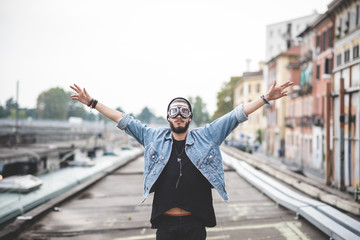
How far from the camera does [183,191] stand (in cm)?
298

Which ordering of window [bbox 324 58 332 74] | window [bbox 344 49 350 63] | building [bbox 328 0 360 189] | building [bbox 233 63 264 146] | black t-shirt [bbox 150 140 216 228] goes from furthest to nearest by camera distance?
building [bbox 233 63 264 146]
window [bbox 324 58 332 74]
window [bbox 344 49 350 63]
building [bbox 328 0 360 189]
black t-shirt [bbox 150 140 216 228]

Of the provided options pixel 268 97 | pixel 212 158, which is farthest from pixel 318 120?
pixel 212 158

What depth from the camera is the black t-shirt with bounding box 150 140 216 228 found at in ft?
9.77

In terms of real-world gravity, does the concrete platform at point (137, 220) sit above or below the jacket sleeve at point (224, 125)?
below

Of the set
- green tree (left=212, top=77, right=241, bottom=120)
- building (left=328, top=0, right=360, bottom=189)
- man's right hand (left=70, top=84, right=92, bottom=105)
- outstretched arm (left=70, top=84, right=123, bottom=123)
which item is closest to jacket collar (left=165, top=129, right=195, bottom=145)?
outstretched arm (left=70, top=84, right=123, bottom=123)

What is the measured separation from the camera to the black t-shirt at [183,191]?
2979 millimetres

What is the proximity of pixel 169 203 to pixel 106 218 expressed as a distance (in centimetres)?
472

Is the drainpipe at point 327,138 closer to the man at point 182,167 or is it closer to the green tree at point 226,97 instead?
the man at point 182,167

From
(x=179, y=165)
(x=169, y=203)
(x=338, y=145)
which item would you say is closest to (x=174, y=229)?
(x=169, y=203)

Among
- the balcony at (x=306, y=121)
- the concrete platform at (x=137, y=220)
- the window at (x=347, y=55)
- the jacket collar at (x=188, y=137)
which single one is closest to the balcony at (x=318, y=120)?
the balcony at (x=306, y=121)

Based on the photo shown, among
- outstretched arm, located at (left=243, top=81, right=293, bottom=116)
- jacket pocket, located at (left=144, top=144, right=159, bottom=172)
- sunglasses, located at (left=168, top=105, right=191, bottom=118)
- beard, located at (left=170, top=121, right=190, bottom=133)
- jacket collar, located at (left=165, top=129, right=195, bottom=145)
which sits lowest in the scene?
jacket pocket, located at (left=144, top=144, right=159, bottom=172)

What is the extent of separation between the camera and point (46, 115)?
382ft

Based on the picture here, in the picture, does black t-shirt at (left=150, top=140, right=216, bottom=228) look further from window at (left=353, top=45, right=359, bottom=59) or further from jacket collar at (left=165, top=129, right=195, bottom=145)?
window at (left=353, top=45, right=359, bottom=59)

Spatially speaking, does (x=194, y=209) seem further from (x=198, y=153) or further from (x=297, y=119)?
(x=297, y=119)
